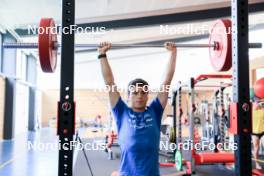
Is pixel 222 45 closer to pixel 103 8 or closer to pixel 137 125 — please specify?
pixel 137 125

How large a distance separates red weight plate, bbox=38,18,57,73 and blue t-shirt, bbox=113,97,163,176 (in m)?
0.43

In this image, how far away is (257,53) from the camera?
8844mm

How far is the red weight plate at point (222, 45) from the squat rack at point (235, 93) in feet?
0.54

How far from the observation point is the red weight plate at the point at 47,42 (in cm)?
142

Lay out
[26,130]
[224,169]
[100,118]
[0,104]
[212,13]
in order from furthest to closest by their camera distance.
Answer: [100,118]
[26,130]
[0,104]
[212,13]
[224,169]

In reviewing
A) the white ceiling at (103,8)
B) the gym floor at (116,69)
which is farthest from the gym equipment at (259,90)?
the white ceiling at (103,8)

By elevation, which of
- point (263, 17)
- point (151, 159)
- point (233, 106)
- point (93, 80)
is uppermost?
point (263, 17)

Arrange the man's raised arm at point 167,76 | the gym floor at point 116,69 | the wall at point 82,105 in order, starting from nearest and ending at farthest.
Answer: the gym floor at point 116,69 < the man's raised arm at point 167,76 < the wall at point 82,105

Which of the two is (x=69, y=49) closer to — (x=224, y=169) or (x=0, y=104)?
(x=224, y=169)

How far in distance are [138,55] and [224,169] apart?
7365 millimetres

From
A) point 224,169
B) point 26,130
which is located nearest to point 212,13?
point 224,169

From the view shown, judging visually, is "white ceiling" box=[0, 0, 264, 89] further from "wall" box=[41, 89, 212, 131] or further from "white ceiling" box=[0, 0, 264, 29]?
"wall" box=[41, 89, 212, 131]

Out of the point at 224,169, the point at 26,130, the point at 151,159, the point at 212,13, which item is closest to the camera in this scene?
the point at 151,159

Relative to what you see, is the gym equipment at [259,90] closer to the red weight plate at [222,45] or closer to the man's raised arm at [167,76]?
the red weight plate at [222,45]
